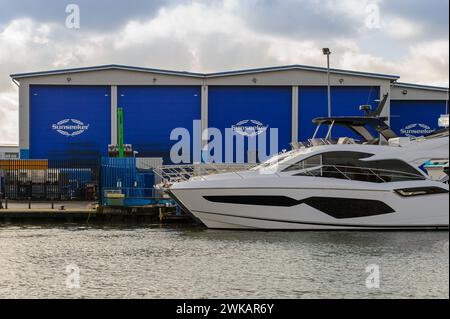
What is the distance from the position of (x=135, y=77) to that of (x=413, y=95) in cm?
1683

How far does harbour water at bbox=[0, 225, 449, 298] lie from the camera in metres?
11.8

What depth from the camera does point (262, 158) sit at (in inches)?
1436

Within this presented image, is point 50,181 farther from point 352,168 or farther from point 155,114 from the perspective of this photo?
point 352,168

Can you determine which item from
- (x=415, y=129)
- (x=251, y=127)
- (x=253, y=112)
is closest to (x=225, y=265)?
(x=251, y=127)

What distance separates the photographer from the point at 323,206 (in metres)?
20.0

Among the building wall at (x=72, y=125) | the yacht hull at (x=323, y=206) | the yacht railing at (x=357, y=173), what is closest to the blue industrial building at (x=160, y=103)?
the building wall at (x=72, y=125)

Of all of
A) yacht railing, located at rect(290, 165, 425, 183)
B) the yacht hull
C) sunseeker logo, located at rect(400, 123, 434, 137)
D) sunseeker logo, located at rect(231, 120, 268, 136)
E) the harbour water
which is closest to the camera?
the harbour water

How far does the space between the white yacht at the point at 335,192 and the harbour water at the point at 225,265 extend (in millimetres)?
562

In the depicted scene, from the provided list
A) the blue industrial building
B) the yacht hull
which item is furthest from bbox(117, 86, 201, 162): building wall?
the yacht hull

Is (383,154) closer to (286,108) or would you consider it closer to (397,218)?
(397,218)

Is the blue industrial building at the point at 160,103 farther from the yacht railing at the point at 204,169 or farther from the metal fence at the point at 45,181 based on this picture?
the yacht railing at the point at 204,169

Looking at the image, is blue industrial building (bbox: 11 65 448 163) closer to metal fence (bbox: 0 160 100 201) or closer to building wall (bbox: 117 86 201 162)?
building wall (bbox: 117 86 201 162)

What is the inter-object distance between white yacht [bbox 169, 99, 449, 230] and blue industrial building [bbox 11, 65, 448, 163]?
16.2 meters
